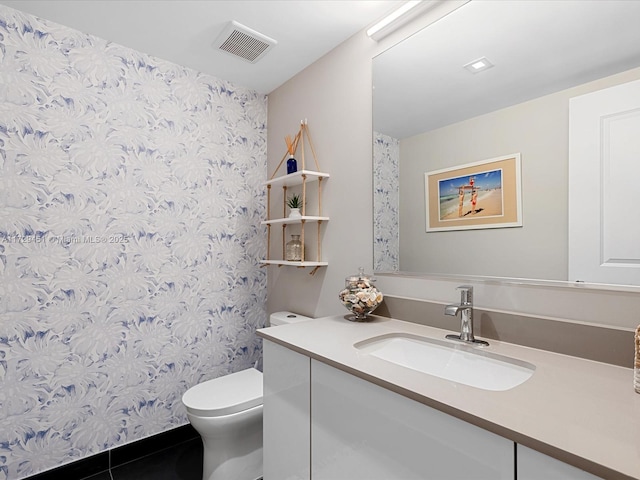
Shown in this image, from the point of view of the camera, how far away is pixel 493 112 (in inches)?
51.1

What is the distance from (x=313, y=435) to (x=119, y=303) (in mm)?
1392

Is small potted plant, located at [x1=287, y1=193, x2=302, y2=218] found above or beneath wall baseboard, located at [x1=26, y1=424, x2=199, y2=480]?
above

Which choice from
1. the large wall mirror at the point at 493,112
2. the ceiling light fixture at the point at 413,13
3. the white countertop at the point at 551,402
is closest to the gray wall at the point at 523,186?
the large wall mirror at the point at 493,112

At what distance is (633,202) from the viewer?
98cm

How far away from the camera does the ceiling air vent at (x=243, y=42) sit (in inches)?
71.2

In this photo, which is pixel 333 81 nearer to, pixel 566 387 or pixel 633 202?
pixel 633 202

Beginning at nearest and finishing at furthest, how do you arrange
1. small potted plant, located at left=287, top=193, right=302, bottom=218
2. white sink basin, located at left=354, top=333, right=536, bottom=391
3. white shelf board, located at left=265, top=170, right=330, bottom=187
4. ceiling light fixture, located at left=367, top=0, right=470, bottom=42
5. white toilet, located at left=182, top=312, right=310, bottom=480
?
1. white sink basin, located at left=354, top=333, right=536, bottom=391
2. ceiling light fixture, located at left=367, top=0, right=470, bottom=42
3. white toilet, located at left=182, top=312, right=310, bottom=480
4. white shelf board, located at left=265, top=170, right=330, bottom=187
5. small potted plant, located at left=287, top=193, right=302, bottom=218

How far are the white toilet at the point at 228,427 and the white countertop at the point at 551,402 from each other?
0.68 meters

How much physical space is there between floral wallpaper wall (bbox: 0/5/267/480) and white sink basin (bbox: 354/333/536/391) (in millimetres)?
1356

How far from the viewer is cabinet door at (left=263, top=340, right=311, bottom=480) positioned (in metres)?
1.18

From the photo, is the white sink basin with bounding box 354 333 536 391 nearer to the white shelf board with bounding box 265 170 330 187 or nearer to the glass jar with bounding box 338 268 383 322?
the glass jar with bounding box 338 268 383 322

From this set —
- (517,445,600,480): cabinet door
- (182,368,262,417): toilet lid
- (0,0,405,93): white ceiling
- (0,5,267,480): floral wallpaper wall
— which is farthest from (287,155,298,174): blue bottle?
(517,445,600,480): cabinet door

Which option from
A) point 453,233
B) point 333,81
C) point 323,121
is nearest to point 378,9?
point 333,81

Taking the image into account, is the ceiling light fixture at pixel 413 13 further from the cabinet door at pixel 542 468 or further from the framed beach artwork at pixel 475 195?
the cabinet door at pixel 542 468
